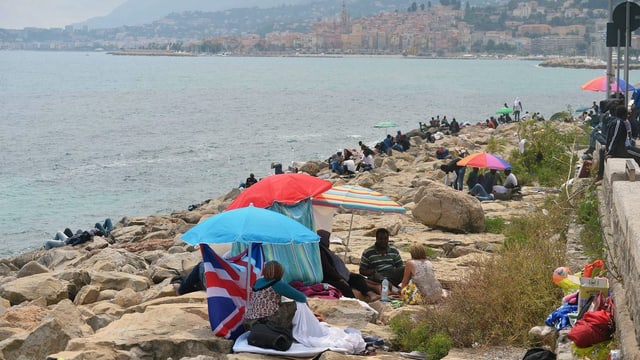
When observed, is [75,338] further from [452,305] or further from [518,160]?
[518,160]

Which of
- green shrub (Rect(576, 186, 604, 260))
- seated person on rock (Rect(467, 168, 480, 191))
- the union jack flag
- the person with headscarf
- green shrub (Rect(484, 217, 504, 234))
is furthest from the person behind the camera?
seated person on rock (Rect(467, 168, 480, 191))

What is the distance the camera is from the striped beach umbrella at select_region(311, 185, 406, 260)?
12070 millimetres

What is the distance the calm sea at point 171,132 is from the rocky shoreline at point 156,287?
253 inches

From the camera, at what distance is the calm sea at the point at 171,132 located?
102 feet

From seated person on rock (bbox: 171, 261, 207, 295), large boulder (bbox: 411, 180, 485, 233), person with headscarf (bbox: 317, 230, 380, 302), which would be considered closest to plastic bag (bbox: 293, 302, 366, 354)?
person with headscarf (bbox: 317, 230, 380, 302)

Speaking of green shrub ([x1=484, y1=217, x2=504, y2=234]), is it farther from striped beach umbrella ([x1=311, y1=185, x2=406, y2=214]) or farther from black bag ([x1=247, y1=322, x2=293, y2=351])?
black bag ([x1=247, y1=322, x2=293, y2=351])

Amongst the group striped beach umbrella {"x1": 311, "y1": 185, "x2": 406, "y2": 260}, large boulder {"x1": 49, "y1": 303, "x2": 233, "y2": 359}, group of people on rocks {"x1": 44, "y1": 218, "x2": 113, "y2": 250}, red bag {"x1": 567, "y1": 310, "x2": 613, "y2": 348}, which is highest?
striped beach umbrella {"x1": 311, "y1": 185, "x2": 406, "y2": 260}

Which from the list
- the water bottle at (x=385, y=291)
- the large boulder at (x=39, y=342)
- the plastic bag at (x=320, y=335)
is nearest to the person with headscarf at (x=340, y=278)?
the water bottle at (x=385, y=291)

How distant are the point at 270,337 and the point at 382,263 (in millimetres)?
3061

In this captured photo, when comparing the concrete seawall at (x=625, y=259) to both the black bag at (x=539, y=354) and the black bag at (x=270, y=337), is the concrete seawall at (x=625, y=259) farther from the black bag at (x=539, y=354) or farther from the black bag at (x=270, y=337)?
the black bag at (x=270, y=337)

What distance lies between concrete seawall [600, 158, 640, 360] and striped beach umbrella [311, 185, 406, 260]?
10.8ft

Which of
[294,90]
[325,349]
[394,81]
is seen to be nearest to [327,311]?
[325,349]

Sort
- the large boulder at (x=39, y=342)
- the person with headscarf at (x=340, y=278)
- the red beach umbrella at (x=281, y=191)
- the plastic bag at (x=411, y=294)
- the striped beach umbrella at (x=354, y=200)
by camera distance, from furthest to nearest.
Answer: the striped beach umbrella at (x=354, y=200) < the red beach umbrella at (x=281, y=191) < the person with headscarf at (x=340, y=278) < the plastic bag at (x=411, y=294) < the large boulder at (x=39, y=342)

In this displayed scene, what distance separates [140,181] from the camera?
114 ft
